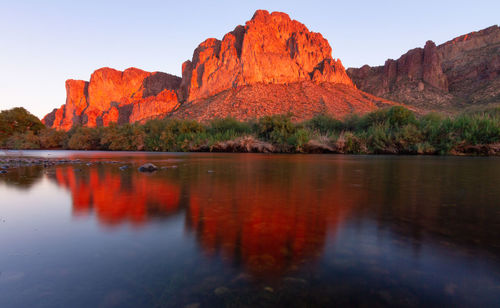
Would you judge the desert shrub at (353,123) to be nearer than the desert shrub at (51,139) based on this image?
Yes

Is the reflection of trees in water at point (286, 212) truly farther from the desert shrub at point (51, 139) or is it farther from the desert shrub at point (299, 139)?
the desert shrub at point (51, 139)

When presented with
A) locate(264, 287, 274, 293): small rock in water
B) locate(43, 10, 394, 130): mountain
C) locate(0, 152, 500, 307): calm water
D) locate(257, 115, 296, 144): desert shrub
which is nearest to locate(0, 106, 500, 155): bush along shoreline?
locate(257, 115, 296, 144): desert shrub

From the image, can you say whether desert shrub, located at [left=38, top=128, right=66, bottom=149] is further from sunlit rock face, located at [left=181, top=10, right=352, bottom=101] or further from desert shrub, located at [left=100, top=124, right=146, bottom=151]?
sunlit rock face, located at [left=181, top=10, right=352, bottom=101]

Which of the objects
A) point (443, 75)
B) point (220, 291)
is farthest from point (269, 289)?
point (443, 75)

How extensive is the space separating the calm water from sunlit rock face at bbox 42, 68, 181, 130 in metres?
102

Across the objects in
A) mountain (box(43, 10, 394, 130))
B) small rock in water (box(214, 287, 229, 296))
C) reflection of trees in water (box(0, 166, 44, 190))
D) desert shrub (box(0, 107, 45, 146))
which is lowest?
small rock in water (box(214, 287, 229, 296))

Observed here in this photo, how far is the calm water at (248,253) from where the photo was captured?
3.59ft

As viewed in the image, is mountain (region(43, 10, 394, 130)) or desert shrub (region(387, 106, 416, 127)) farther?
mountain (region(43, 10, 394, 130))

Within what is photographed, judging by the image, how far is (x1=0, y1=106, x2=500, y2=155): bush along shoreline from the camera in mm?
15016

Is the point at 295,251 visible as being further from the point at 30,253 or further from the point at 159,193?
the point at 159,193

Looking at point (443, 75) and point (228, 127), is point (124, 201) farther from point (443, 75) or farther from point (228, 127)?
point (443, 75)

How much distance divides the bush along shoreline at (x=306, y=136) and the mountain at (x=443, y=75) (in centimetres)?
4865

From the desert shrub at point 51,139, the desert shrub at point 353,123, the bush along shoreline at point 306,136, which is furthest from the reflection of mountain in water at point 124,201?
the desert shrub at point 51,139

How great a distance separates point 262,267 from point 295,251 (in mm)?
321
